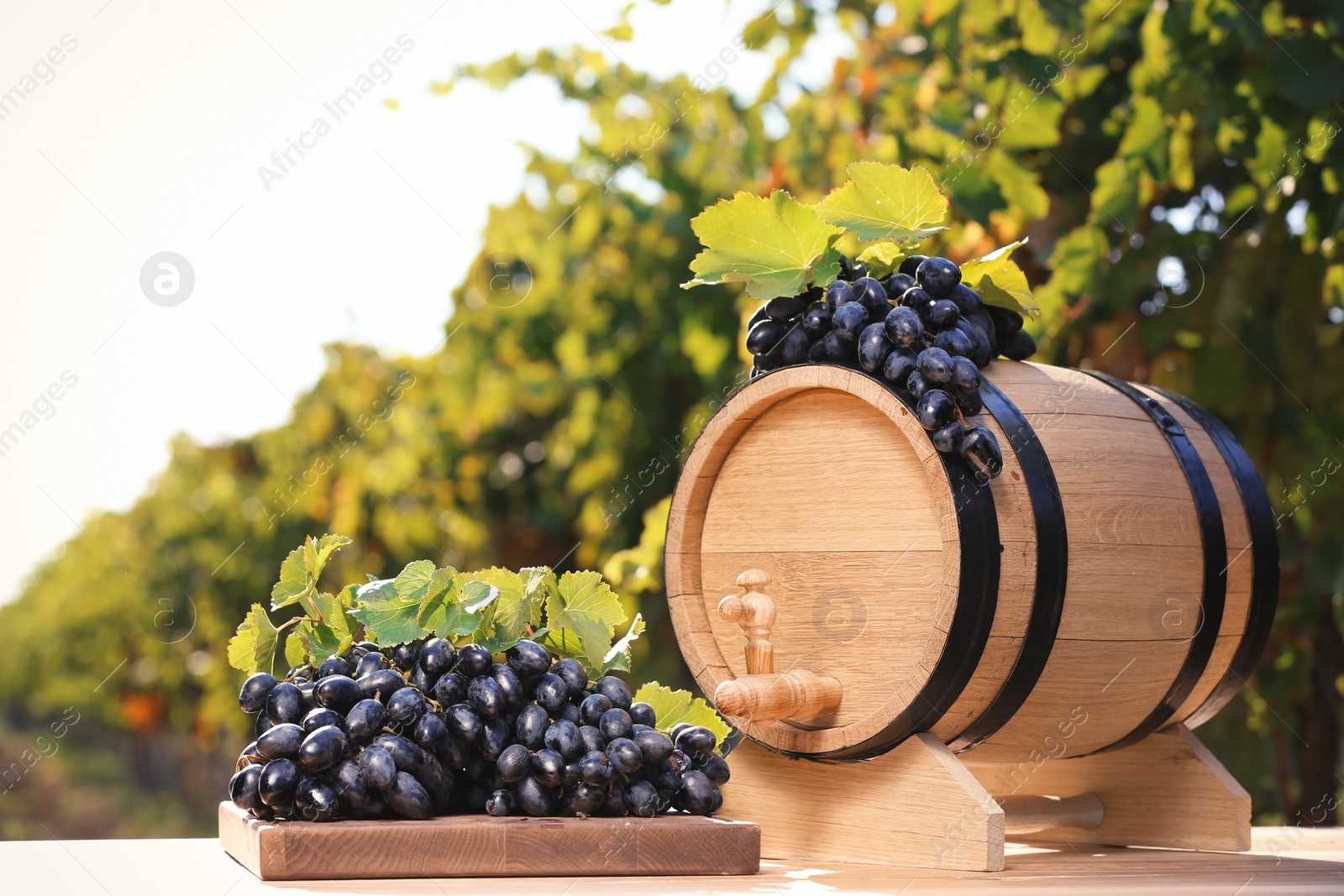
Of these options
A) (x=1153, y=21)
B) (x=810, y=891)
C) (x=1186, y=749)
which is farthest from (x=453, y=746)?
(x=1153, y=21)

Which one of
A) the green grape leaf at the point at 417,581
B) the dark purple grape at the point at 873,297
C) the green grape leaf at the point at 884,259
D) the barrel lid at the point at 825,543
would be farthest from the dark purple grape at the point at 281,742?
the green grape leaf at the point at 884,259

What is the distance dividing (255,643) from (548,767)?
18.0 inches

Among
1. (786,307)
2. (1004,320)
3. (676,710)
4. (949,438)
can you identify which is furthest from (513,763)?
(1004,320)

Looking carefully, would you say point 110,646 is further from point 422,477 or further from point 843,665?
point 843,665

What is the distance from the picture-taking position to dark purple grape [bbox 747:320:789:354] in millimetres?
1787

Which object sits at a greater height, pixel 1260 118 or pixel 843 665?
pixel 1260 118

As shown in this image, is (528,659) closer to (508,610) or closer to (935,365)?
(508,610)

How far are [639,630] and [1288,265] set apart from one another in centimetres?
224

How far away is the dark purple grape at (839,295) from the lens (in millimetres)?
1719

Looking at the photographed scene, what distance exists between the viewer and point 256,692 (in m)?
1.50

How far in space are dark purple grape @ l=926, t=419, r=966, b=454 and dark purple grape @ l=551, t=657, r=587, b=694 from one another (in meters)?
0.50

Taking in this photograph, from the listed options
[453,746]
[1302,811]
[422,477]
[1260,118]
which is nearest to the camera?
[453,746]

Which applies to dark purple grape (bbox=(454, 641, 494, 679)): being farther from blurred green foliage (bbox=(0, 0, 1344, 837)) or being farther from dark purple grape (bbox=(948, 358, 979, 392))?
blurred green foliage (bbox=(0, 0, 1344, 837))

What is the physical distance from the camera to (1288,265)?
10.3 feet
